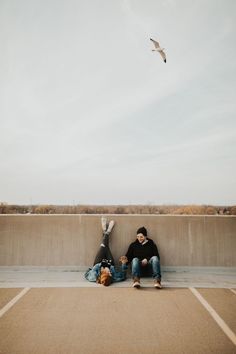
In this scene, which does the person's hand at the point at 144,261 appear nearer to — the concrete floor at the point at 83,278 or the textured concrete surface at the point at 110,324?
the concrete floor at the point at 83,278

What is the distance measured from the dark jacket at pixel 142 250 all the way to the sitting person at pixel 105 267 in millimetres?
288

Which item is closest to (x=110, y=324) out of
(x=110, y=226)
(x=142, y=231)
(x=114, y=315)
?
(x=114, y=315)

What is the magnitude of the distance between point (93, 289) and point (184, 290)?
6.44ft

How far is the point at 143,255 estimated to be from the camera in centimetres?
702

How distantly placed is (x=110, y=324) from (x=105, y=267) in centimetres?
244

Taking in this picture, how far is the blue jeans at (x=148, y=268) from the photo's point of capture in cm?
643

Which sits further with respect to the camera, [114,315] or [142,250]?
[142,250]

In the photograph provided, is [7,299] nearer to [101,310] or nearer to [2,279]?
[2,279]

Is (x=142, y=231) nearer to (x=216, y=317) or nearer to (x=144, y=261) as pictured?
(x=144, y=261)

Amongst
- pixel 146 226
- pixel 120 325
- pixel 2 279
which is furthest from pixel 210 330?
pixel 2 279

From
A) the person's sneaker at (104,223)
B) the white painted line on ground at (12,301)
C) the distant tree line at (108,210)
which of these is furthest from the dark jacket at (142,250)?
the distant tree line at (108,210)

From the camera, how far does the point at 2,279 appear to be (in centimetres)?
676

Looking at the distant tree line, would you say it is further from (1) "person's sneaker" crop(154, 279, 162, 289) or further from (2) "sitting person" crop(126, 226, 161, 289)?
(1) "person's sneaker" crop(154, 279, 162, 289)

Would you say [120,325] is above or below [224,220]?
below
